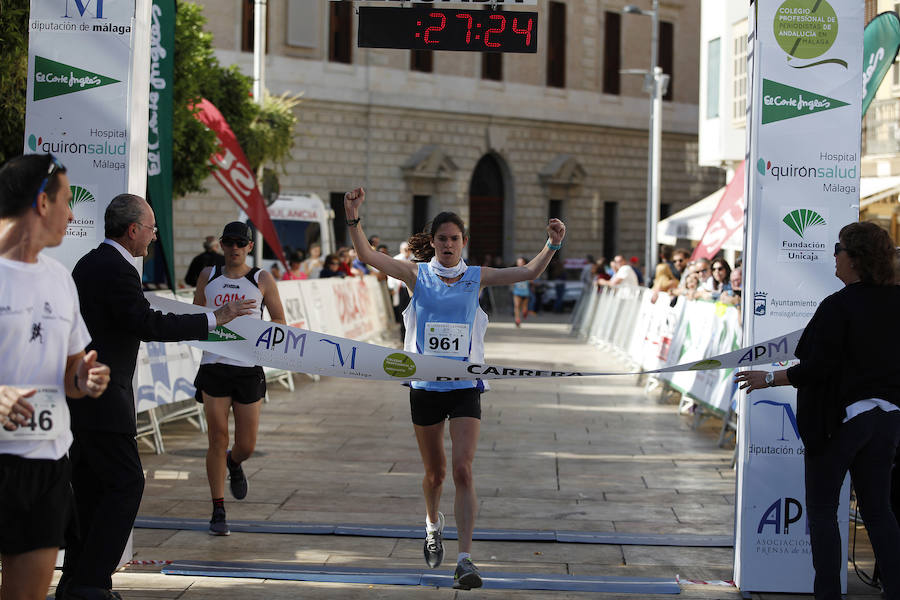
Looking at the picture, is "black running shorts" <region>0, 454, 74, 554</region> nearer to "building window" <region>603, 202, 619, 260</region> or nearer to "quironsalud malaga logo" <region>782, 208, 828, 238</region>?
"quironsalud malaga logo" <region>782, 208, 828, 238</region>

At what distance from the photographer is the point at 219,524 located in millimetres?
7320

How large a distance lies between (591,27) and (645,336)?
3062 cm

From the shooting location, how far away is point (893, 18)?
11.5 meters

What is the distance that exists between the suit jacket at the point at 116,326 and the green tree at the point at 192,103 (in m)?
5.69

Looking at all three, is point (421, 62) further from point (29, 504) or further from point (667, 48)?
point (29, 504)

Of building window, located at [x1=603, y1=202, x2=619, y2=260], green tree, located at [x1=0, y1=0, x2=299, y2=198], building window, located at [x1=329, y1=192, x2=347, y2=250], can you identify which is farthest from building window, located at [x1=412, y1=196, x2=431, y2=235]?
green tree, located at [x1=0, y1=0, x2=299, y2=198]

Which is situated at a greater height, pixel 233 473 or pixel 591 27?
pixel 591 27

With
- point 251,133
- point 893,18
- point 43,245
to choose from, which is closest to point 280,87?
point 251,133

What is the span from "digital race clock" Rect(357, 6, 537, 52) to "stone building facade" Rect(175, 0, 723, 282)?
2653 centimetres

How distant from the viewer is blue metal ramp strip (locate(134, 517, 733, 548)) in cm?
737

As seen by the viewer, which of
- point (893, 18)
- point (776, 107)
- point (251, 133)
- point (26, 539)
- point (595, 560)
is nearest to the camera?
point (26, 539)

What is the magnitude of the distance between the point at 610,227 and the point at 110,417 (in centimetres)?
4345

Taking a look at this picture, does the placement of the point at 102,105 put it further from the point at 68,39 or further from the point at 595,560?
the point at 595,560

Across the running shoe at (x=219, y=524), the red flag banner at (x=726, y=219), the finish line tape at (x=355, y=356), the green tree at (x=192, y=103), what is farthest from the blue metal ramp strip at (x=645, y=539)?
the red flag banner at (x=726, y=219)
